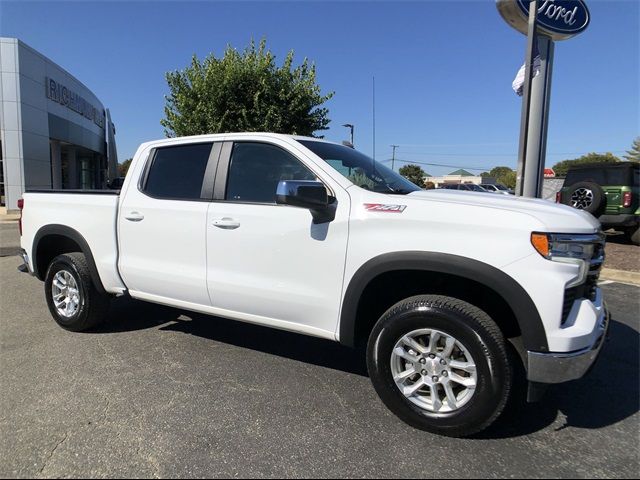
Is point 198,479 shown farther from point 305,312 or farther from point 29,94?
point 29,94

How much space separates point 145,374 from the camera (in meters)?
3.78

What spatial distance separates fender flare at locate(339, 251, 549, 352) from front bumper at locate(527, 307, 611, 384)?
0.06 metres

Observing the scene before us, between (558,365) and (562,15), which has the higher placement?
(562,15)

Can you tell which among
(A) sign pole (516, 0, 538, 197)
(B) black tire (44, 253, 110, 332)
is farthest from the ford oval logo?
(B) black tire (44, 253, 110, 332)

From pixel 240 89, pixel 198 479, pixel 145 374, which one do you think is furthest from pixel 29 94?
pixel 198 479

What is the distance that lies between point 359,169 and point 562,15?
756 centimetres

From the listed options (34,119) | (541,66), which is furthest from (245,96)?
(34,119)

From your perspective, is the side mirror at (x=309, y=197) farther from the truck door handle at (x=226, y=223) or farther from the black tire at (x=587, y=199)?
the black tire at (x=587, y=199)

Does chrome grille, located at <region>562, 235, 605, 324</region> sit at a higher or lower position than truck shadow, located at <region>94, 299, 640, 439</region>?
higher

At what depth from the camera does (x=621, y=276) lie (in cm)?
784

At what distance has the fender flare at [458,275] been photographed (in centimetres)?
265

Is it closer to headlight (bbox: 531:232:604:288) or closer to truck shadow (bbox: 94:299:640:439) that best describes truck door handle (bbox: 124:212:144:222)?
truck shadow (bbox: 94:299:640:439)

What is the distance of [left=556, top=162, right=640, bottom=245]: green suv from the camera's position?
36.1 ft

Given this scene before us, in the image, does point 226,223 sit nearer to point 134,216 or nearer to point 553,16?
point 134,216
